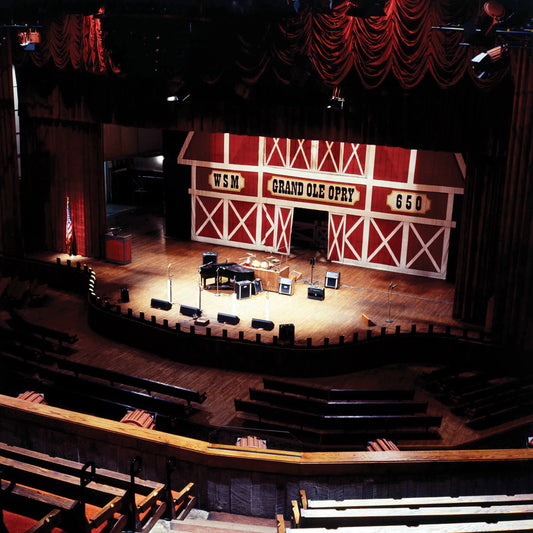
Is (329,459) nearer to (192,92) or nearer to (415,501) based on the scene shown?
(415,501)

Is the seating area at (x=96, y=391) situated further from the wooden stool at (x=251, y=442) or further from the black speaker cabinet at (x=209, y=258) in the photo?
the black speaker cabinet at (x=209, y=258)

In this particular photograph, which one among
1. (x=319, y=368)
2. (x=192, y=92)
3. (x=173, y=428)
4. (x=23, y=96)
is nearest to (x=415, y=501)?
(x=173, y=428)

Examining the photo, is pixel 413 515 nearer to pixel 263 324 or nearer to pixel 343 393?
pixel 343 393

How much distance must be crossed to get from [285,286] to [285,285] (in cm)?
3

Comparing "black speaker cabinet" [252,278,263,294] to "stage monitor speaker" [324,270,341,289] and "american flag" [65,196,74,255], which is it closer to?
"stage monitor speaker" [324,270,341,289]

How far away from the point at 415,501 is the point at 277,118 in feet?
35.9

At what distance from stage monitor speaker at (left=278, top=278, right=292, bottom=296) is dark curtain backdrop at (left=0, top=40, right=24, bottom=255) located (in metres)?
7.28

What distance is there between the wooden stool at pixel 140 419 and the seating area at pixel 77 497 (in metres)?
3.60

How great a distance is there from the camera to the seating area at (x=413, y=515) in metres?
4.75

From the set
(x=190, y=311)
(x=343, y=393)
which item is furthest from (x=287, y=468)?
(x=190, y=311)

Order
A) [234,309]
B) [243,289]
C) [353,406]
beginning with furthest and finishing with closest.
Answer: [243,289], [234,309], [353,406]

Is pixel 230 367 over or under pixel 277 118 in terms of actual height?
under

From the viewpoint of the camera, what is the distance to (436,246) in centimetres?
1709

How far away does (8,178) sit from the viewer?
58.1 ft
